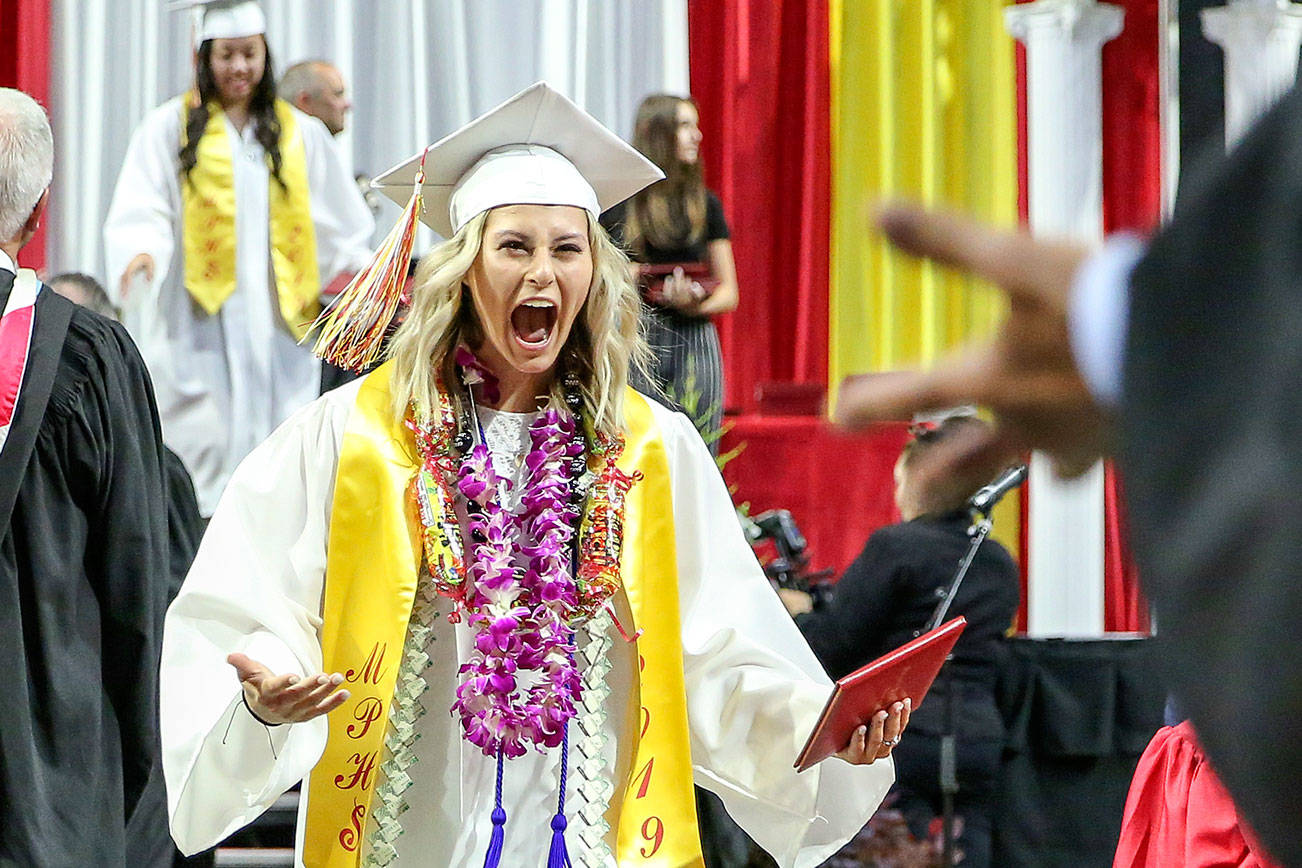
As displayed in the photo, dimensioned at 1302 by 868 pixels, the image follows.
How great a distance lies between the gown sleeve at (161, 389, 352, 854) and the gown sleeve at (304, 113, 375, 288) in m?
4.19

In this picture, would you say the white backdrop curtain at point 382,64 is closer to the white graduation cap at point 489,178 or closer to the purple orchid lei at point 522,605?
the white graduation cap at point 489,178

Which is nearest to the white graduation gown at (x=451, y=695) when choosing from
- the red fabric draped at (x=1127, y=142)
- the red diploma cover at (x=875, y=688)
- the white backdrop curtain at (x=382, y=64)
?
the red diploma cover at (x=875, y=688)

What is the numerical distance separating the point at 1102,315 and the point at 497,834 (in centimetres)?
201

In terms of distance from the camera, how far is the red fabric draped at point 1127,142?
9.12 m

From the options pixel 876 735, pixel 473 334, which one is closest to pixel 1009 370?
pixel 876 735

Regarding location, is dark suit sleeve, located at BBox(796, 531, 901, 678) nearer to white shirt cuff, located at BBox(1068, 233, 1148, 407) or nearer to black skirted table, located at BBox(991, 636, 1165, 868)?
black skirted table, located at BBox(991, 636, 1165, 868)

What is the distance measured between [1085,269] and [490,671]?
76.4 inches

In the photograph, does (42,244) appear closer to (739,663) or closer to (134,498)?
(134,498)

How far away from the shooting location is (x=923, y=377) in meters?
0.84

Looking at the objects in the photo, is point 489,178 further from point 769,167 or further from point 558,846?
point 769,167

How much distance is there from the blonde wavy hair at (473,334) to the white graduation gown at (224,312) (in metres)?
3.90

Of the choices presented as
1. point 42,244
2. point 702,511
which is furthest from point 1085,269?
point 42,244

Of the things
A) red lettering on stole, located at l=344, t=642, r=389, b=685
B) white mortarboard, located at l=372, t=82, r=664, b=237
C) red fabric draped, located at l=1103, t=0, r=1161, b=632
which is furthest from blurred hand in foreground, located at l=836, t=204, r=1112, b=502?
red fabric draped, located at l=1103, t=0, r=1161, b=632

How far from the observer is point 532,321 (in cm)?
291
